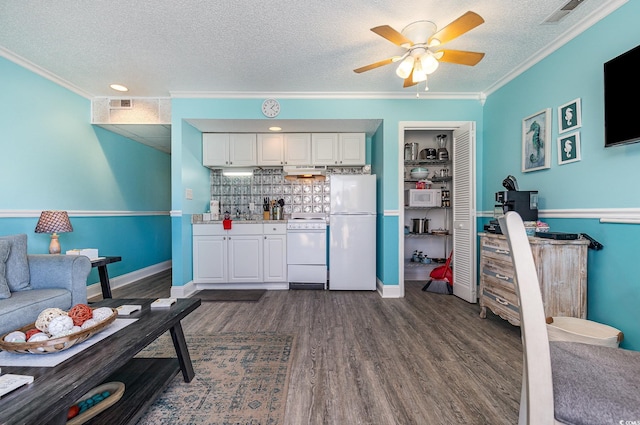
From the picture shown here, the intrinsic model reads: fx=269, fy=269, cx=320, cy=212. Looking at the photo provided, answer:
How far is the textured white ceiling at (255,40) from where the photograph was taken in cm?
204

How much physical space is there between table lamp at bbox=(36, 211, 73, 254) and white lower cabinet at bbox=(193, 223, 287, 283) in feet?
4.45

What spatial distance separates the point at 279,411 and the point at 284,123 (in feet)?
10.6

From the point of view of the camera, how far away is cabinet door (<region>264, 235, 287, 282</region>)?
12.7 ft

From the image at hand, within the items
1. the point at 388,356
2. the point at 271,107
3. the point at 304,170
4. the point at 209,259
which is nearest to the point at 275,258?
the point at 209,259

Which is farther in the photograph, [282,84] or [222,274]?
[222,274]

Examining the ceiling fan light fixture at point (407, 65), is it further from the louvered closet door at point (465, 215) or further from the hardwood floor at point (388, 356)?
Result: the hardwood floor at point (388, 356)

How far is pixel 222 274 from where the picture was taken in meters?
3.82

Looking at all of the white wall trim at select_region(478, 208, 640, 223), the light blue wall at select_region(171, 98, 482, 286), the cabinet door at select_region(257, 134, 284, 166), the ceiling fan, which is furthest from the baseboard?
the white wall trim at select_region(478, 208, 640, 223)

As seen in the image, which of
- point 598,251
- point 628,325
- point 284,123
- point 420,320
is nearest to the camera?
point 628,325

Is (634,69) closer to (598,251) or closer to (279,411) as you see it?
(598,251)

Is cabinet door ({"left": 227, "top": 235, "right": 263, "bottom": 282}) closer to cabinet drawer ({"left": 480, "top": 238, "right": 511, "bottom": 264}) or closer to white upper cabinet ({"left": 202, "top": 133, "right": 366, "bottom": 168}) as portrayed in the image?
white upper cabinet ({"left": 202, "top": 133, "right": 366, "bottom": 168})

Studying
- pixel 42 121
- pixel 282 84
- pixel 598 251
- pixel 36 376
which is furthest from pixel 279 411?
pixel 42 121

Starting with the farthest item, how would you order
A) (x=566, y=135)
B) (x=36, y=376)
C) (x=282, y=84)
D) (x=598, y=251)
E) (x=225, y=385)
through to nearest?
(x=282, y=84) → (x=566, y=135) → (x=598, y=251) → (x=225, y=385) → (x=36, y=376)

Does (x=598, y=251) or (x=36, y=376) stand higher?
(x=598, y=251)
